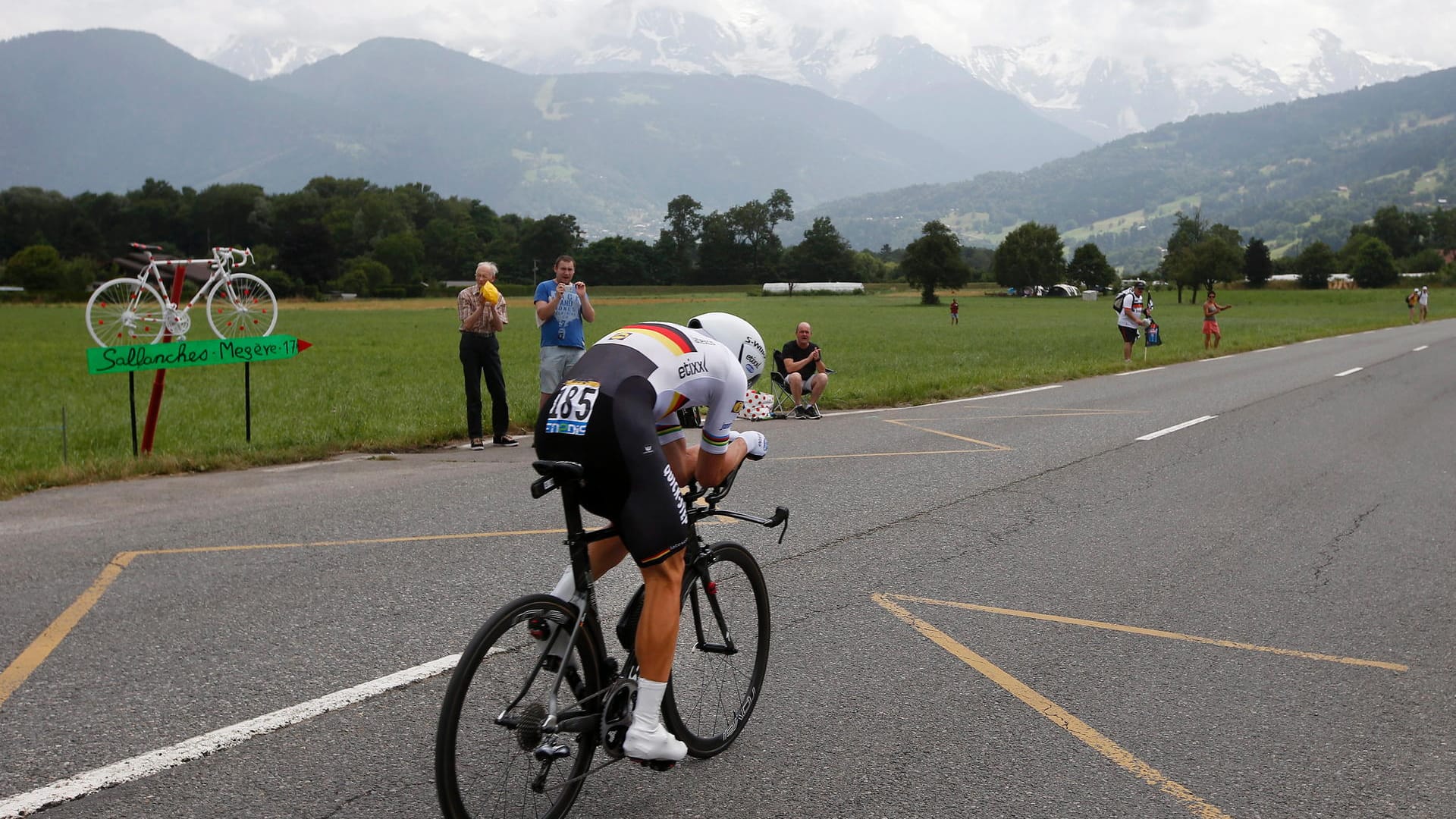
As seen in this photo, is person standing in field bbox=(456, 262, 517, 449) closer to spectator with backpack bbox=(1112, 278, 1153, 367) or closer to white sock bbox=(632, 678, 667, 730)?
white sock bbox=(632, 678, 667, 730)

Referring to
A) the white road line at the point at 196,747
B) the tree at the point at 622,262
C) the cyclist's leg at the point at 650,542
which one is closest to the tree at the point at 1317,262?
the tree at the point at 622,262

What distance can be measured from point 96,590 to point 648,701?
4178 mm

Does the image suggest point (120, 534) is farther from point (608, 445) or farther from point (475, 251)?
point (475, 251)

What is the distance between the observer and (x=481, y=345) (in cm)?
1232

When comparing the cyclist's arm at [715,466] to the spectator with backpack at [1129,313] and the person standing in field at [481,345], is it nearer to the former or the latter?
the person standing in field at [481,345]

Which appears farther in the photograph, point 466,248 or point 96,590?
point 466,248

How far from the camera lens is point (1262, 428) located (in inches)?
521

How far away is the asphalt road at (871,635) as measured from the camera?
12.5 feet

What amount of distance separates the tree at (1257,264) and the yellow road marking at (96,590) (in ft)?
435

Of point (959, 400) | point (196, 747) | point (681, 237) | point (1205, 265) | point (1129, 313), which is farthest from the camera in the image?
point (681, 237)

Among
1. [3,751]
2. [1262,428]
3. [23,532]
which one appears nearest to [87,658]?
[3,751]

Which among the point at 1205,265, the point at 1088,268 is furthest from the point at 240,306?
the point at 1088,268

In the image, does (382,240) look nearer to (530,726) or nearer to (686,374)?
(686,374)

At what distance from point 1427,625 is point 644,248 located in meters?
114
